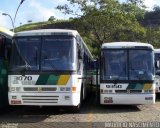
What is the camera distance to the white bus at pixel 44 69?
48.2 ft

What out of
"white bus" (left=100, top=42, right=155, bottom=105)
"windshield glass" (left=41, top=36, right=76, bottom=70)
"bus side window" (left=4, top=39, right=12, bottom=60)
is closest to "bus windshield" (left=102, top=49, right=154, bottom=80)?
"white bus" (left=100, top=42, right=155, bottom=105)

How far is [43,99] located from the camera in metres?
14.7

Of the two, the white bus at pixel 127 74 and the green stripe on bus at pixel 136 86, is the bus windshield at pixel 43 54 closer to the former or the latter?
the white bus at pixel 127 74

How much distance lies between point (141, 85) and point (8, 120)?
5598 mm

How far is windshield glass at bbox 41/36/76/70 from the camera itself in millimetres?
14984

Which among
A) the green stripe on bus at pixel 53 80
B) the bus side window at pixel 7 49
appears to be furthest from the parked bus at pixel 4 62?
the green stripe on bus at pixel 53 80

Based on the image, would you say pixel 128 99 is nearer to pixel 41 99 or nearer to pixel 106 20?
pixel 41 99

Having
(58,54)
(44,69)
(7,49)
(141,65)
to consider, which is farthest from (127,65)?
(7,49)

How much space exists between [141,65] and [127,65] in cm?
56

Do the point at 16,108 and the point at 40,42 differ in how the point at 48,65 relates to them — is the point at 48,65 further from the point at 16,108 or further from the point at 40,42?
the point at 16,108

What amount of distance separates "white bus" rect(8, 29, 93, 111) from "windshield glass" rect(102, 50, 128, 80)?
2.39m

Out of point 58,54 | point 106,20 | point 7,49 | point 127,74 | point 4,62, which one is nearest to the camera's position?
point 58,54

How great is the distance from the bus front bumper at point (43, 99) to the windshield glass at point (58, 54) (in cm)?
93

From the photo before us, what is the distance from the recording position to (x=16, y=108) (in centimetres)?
1873
